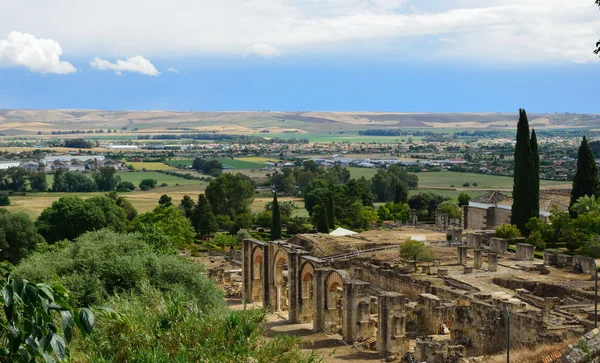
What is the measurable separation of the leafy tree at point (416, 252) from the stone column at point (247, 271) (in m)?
7.80

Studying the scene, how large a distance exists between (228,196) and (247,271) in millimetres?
29182

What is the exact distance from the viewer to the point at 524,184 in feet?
143

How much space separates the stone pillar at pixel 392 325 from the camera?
2561 centimetres

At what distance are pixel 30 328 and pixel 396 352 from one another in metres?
20.2

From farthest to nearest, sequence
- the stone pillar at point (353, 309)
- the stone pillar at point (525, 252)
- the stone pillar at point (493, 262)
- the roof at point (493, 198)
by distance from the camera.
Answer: the roof at point (493, 198)
the stone pillar at point (525, 252)
the stone pillar at point (493, 262)
the stone pillar at point (353, 309)

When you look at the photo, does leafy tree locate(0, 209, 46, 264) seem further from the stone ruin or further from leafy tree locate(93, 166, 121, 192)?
leafy tree locate(93, 166, 121, 192)

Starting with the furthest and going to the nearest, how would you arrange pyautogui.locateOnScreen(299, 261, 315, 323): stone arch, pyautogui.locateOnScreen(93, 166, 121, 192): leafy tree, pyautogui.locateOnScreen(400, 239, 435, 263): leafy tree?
1. pyautogui.locateOnScreen(93, 166, 121, 192): leafy tree
2. pyautogui.locateOnScreen(400, 239, 435, 263): leafy tree
3. pyautogui.locateOnScreen(299, 261, 315, 323): stone arch

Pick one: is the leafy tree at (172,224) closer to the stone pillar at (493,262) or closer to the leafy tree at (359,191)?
the leafy tree at (359,191)

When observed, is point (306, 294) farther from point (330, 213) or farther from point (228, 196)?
point (228, 196)

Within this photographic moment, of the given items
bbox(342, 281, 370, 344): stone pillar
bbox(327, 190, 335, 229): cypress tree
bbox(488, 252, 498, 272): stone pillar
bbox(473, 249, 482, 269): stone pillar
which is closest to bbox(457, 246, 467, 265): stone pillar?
bbox(473, 249, 482, 269): stone pillar

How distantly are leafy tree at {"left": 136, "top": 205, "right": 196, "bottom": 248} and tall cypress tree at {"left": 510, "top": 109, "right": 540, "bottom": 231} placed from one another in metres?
21.9

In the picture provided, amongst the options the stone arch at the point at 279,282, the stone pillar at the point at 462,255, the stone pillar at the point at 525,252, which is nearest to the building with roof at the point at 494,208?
the stone pillar at the point at 525,252

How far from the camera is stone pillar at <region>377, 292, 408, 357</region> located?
25609mm

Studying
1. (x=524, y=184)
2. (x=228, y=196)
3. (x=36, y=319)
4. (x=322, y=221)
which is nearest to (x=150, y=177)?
(x=228, y=196)
